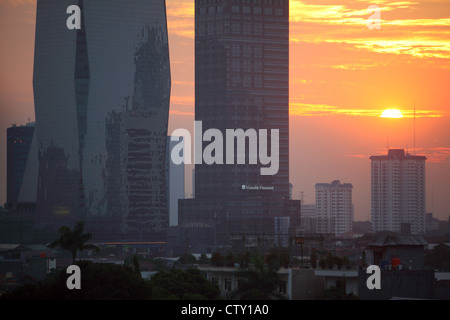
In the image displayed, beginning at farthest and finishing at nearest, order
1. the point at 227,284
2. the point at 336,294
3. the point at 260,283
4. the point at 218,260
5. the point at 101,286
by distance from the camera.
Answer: the point at 218,260, the point at 227,284, the point at 101,286, the point at 260,283, the point at 336,294

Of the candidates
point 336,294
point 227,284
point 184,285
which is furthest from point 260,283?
point 184,285

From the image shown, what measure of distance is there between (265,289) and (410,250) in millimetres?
16091

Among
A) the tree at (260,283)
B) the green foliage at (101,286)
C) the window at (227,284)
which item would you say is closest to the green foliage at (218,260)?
the window at (227,284)

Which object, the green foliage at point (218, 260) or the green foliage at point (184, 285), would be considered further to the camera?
the green foliage at point (218, 260)

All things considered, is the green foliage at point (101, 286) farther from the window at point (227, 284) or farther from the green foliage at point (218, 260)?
the green foliage at point (218, 260)

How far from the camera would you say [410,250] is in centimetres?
10438

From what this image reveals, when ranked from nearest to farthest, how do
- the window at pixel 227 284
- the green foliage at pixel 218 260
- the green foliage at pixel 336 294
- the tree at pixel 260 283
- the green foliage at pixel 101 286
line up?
the green foliage at pixel 336 294, the tree at pixel 260 283, the green foliage at pixel 101 286, the window at pixel 227 284, the green foliage at pixel 218 260

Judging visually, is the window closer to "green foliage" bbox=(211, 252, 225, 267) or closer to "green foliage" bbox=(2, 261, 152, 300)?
"green foliage" bbox=(211, 252, 225, 267)

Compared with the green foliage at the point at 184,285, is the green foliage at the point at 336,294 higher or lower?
higher

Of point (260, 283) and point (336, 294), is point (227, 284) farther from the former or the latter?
point (336, 294)

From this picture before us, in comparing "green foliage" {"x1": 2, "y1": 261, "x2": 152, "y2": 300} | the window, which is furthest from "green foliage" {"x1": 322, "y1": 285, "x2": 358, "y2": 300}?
the window

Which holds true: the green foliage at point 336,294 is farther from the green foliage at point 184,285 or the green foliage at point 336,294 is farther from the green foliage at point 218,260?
the green foliage at point 218,260

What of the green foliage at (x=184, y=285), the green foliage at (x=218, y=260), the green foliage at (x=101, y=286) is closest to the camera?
the green foliage at (x=101, y=286)

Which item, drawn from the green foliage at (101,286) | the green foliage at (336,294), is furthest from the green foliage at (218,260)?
the green foliage at (336,294)
